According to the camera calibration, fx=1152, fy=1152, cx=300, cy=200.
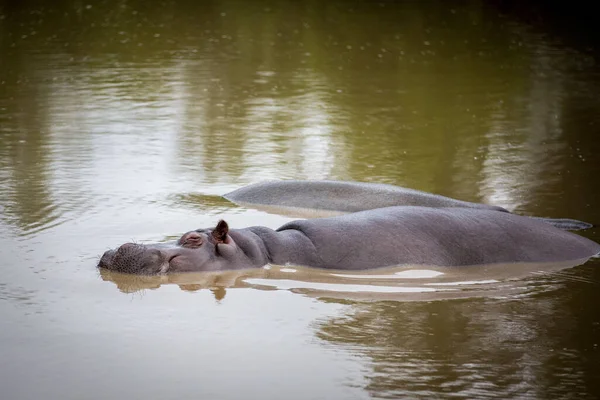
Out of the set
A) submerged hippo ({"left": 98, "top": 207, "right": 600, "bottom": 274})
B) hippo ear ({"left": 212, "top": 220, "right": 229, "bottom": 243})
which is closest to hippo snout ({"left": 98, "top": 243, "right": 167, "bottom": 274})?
submerged hippo ({"left": 98, "top": 207, "right": 600, "bottom": 274})

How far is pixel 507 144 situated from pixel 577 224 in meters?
3.05

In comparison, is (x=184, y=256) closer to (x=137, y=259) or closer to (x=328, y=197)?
(x=137, y=259)

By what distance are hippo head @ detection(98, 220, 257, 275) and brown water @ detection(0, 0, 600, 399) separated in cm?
8

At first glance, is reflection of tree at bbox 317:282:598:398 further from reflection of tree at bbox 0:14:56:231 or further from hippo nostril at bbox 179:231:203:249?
reflection of tree at bbox 0:14:56:231

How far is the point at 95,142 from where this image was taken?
32.4 feet

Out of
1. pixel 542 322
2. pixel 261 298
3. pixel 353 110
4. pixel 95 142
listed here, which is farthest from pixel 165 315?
pixel 353 110

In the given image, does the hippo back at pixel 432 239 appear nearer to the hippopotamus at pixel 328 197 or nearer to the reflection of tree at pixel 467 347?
the reflection of tree at pixel 467 347

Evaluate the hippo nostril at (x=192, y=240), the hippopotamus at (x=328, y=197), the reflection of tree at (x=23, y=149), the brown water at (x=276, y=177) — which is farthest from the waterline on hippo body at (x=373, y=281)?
the reflection of tree at (x=23, y=149)

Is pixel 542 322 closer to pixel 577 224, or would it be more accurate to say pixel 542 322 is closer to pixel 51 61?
pixel 577 224

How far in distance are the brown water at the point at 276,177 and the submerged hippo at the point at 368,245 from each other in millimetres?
104

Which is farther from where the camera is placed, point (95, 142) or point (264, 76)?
point (264, 76)

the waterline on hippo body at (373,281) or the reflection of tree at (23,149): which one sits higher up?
the reflection of tree at (23,149)

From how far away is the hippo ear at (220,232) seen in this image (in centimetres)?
594

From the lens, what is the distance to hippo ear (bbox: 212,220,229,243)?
234 inches
